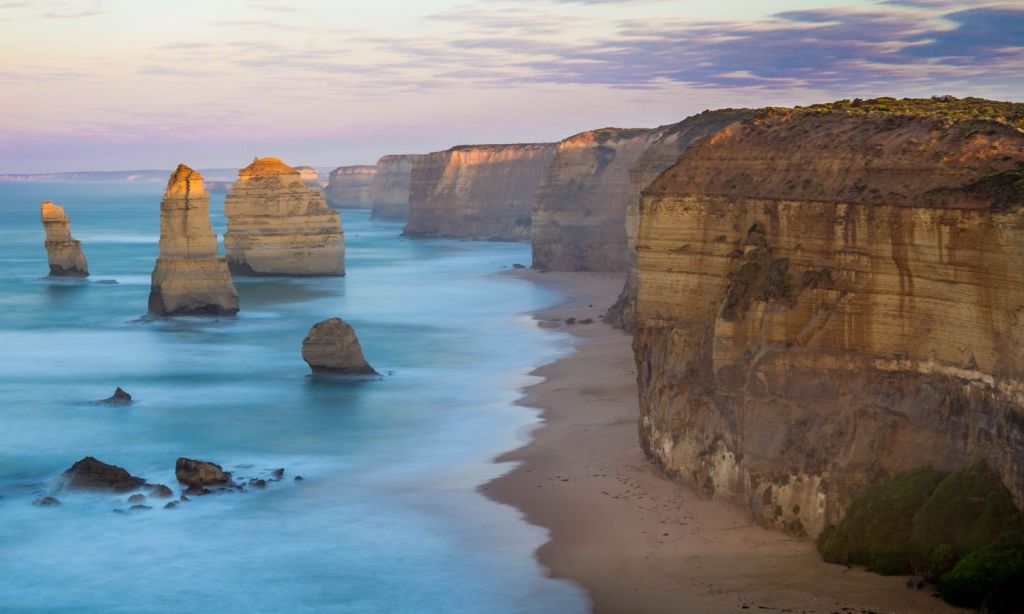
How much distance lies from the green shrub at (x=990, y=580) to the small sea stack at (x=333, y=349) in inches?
1267

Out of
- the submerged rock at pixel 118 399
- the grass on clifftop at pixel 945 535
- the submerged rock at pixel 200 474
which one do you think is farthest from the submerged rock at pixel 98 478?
the grass on clifftop at pixel 945 535

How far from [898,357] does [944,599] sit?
5006mm

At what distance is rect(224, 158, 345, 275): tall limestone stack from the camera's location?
94.9 metres

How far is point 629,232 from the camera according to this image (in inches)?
2680

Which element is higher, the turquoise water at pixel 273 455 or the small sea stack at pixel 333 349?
the small sea stack at pixel 333 349

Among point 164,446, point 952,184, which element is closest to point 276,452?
point 164,446

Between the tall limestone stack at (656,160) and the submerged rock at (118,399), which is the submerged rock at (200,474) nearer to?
the submerged rock at (118,399)

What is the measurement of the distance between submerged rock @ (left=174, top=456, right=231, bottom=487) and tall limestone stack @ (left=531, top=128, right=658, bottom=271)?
6288 centimetres

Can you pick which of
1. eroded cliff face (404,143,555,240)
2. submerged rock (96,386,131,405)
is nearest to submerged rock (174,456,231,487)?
submerged rock (96,386,131,405)

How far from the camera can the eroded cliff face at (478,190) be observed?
5969 inches

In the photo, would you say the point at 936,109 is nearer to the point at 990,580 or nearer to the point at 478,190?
the point at 990,580

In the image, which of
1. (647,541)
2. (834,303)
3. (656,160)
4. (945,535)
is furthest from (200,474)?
(656,160)

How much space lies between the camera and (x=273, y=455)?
38.9 metres

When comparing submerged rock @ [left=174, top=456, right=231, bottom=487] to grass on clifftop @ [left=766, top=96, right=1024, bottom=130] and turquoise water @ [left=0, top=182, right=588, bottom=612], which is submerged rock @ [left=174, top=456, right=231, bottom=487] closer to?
turquoise water @ [left=0, top=182, right=588, bottom=612]
